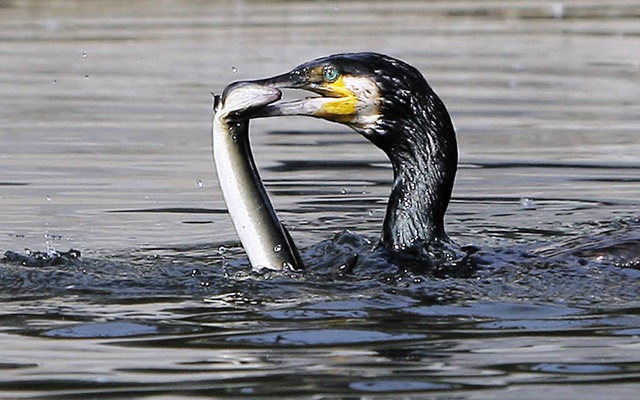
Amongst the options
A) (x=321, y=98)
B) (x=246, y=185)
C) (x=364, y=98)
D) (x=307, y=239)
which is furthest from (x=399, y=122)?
(x=307, y=239)

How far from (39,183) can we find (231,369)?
4703mm

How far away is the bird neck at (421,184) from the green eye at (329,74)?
1.29 ft

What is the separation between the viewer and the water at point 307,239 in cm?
507

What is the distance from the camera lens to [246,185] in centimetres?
639

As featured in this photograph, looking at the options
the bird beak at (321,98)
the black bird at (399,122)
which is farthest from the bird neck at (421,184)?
the bird beak at (321,98)

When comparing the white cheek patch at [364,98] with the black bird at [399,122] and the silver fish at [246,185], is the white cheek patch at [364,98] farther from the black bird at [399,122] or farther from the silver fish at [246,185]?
the silver fish at [246,185]

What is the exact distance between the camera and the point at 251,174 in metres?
6.39

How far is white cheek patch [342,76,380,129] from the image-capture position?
6.70 metres

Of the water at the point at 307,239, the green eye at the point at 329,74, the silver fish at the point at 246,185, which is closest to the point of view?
the water at the point at 307,239

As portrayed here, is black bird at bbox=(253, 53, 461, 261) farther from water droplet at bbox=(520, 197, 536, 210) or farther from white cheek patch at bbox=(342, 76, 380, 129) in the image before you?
water droplet at bbox=(520, 197, 536, 210)

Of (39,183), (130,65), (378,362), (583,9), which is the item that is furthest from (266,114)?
(583,9)

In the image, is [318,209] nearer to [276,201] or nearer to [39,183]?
[276,201]

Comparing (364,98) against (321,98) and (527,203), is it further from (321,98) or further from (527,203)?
(527,203)

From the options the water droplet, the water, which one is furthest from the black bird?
the water droplet
